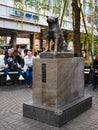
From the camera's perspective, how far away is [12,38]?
2391cm

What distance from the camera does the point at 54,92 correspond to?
19.8ft

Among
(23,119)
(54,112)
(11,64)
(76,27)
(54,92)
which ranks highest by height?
(76,27)

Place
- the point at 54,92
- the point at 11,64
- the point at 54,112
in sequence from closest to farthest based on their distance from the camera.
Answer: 1. the point at 54,112
2. the point at 54,92
3. the point at 11,64

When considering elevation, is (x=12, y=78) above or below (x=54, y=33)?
below

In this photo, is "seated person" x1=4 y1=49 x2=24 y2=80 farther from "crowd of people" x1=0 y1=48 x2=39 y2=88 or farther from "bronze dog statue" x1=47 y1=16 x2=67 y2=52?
"bronze dog statue" x1=47 y1=16 x2=67 y2=52

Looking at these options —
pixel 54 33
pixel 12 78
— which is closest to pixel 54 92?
pixel 54 33

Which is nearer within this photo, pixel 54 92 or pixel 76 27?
pixel 54 92

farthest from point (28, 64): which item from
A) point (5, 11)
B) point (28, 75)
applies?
point (5, 11)

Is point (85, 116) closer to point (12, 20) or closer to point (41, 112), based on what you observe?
point (41, 112)

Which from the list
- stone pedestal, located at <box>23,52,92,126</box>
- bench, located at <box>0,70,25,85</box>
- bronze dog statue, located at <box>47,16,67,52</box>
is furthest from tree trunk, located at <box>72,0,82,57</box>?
stone pedestal, located at <box>23,52,92,126</box>

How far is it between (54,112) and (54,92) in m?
0.46

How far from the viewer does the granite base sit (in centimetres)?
586

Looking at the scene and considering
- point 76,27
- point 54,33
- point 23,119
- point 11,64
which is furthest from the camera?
point 76,27

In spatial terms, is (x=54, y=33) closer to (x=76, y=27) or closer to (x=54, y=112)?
(x=54, y=112)
